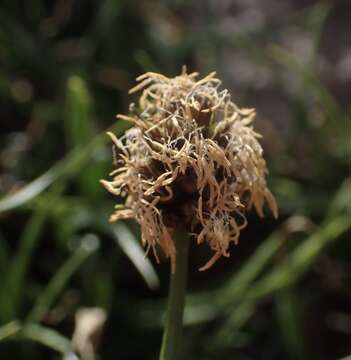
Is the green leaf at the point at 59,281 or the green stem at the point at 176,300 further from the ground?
the green stem at the point at 176,300

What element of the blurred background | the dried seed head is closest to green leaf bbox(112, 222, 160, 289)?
the blurred background

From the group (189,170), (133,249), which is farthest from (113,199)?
(189,170)

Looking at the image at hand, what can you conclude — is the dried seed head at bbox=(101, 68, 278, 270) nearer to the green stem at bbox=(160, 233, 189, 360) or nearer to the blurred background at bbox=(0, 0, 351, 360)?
the green stem at bbox=(160, 233, 189, 360)

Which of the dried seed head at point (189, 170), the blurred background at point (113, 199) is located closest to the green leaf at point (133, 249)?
the blurred background at point (113, 199)

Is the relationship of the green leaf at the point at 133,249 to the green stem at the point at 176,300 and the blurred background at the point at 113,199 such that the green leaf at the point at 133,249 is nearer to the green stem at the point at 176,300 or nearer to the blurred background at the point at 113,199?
the blurred background at the point at 113,199

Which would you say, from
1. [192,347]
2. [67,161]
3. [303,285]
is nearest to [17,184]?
[67,161]
